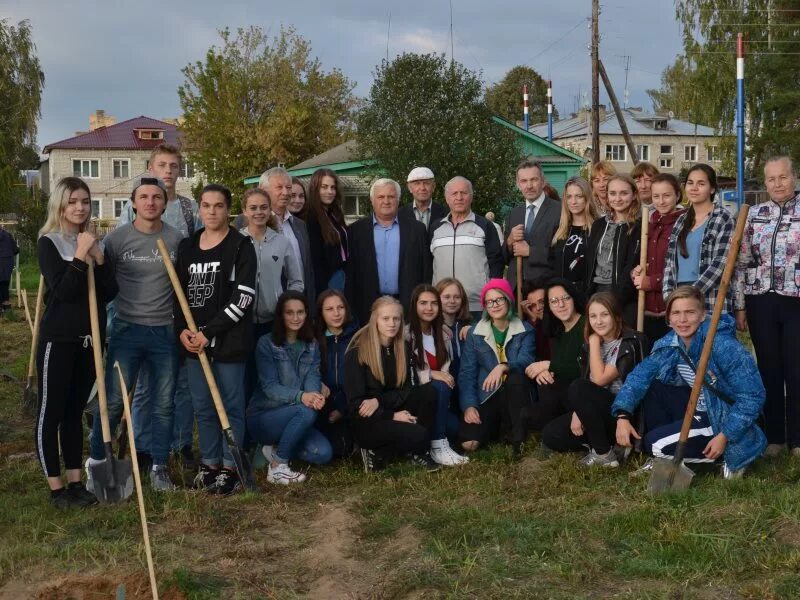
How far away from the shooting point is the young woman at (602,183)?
7398mm

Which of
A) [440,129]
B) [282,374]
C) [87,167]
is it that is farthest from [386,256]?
[87,167]

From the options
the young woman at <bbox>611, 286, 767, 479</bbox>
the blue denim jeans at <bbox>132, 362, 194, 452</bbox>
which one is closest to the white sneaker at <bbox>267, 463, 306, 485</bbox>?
the blue denim jeans at <bbox>132, 362, 194, 452</bbox>

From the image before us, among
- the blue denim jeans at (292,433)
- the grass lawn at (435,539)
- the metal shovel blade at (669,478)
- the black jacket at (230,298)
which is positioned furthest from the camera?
the blue denim jeans at (292,433)

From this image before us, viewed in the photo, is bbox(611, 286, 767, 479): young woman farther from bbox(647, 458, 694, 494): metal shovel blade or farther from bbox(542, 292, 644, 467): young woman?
bbox(647, 458, 694, 494): metal shovel blade

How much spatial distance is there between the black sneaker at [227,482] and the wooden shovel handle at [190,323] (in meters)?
0.35

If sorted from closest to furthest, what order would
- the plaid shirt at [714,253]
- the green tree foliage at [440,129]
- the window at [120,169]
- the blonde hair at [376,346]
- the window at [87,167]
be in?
the plaid shirt at [714,253] → the blonde hair at [376,346] → the green tree foliage at [440,129] → the window at [87,167] → the window at [120,169]

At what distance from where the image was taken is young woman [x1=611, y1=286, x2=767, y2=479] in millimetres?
5660

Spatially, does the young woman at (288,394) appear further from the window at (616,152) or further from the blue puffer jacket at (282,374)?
the window at (616,152)

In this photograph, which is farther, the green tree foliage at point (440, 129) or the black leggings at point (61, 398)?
the green tree foliage at point (440, 129)

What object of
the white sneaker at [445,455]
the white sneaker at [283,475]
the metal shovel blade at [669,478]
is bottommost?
the white sneaker at [283,475]

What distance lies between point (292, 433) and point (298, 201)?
189 cm

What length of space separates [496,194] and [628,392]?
1920cm

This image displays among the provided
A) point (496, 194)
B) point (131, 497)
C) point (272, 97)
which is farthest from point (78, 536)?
point (272, 97)

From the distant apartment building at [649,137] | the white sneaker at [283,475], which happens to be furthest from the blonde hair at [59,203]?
the distant apartment building at [649,137]
